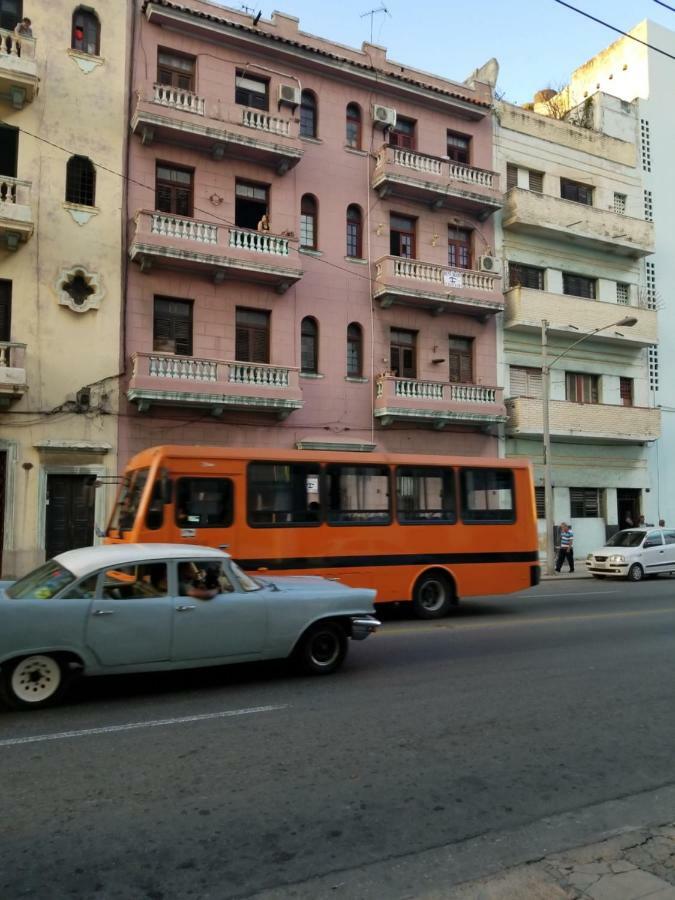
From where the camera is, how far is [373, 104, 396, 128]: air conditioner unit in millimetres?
24472

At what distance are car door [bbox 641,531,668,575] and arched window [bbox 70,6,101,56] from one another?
2171 cm

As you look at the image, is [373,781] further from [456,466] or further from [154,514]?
[456,466]

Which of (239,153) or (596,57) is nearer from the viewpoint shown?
(239,153)

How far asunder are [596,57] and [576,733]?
36.9 m

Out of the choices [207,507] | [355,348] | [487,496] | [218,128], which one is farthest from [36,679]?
[355,348]

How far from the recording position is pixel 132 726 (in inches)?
244

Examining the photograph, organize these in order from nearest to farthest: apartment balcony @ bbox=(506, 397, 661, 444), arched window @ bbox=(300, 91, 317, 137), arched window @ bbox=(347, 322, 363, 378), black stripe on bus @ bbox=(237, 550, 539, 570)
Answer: black stripe on bus @ bbox=(237, 550, 539, 570)
arched window @ bbox=(300, 91, 317, 137)
arched window @ bbox=(347, 322, 363, 378)
apartment balcony @ bbox=(506, 397, 661, 444)

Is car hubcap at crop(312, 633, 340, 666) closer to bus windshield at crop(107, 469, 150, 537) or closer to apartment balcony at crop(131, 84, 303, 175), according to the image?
bus windshield at crop(107, 469, 150, 537)

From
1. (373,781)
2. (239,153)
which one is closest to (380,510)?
(373,781)

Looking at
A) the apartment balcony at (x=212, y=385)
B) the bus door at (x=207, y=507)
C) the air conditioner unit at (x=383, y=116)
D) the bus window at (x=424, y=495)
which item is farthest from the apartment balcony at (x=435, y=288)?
the bus door at (x=207, y=507)

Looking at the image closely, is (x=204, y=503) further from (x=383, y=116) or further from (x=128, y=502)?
(x=383, y=116)

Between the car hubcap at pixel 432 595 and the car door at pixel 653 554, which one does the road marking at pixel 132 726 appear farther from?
the car door at pixel 653 554

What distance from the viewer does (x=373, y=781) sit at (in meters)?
5.04

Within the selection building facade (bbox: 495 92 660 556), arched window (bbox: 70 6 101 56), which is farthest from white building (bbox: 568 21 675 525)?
arched window (bbox: 70 6 101 56)
